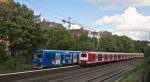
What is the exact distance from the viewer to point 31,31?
55906 mm

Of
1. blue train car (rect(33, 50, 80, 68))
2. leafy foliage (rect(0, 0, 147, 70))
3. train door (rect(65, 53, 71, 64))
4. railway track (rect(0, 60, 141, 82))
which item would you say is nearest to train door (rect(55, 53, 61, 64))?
blue train car (rect(33, 50, 80, 68))

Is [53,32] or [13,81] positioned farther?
[53,32]

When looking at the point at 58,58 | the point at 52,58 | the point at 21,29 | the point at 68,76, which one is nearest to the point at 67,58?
the point at 58,58

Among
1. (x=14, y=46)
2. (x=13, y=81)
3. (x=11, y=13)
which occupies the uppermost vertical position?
(x=11, y=13)

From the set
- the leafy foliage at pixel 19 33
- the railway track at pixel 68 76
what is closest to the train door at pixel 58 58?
the leafy foliage at pixel 19 33

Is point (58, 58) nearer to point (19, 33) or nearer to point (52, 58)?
point (52, 58)

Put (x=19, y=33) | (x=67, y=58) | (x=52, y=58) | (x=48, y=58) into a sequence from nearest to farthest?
(x=19, y=33) < (x=48, y=58) < (x=52, y=58) < (x=67, y=58)

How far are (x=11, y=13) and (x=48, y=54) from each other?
27.6 feet

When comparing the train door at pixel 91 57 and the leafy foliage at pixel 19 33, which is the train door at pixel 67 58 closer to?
the train door at pixel 91 57

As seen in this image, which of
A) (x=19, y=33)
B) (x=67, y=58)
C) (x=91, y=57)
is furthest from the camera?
(x=91, y=57)

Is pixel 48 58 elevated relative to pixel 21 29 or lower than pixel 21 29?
lower

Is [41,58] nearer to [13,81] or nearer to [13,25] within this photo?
[13,25]

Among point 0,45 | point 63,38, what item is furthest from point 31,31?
point 63,38

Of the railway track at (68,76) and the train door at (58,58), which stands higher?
the train door at (58,58)
